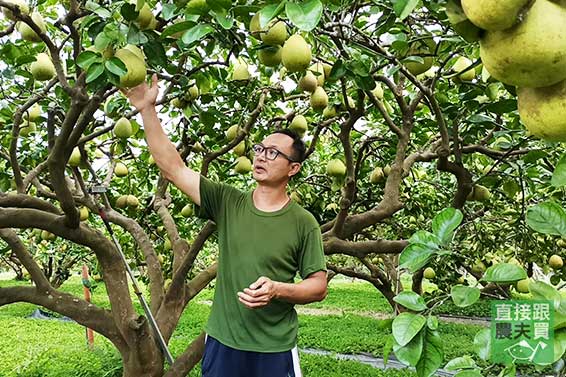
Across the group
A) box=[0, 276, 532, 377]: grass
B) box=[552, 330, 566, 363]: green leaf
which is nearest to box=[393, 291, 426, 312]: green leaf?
box=[552, 330, 566, 363]: green leaf

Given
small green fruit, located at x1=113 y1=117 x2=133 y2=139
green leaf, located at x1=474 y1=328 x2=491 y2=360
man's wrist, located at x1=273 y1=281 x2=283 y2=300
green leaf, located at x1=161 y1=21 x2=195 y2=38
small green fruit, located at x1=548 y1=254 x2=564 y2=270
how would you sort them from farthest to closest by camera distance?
1. small green fruit, located at x1=548 y1=254 x2=564 y2=270
2. small green fruit, located at x1=113 y1=117 x2=133 y2=139
3. man's wrist, located at x1=273 y1=281 x2=283 y2=300
4. green leaf, located at x1=161 y1=21 x2=195 y2=38
5. green leaf, located at x1=474 y1=328 x2=491 y2=360

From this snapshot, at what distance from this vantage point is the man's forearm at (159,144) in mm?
2090

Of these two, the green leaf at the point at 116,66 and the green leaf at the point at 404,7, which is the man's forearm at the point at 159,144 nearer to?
the green leaf at the point at 116,66

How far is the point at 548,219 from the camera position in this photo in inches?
35.4

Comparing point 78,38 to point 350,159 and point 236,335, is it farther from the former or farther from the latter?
point 350,159

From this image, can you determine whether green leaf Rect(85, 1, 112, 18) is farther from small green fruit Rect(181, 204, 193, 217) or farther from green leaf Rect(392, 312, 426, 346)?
small green fruit Rect(181, 204, 193, 217)

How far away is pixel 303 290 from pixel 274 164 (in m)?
0.51

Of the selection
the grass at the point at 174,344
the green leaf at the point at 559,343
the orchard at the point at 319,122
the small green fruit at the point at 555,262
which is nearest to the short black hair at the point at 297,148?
the orchard at the point at 319,122

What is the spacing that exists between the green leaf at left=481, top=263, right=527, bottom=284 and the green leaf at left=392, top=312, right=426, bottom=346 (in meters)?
0.12

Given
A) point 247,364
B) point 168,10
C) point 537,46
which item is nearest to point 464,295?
point 537,46

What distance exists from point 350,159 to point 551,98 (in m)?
2.31

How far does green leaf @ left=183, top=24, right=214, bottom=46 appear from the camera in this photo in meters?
1.40

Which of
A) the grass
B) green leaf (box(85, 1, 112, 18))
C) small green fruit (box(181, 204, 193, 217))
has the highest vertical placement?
green leaf (box(85, 1, 112, 18))

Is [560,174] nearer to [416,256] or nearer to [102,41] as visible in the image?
[416,256]
